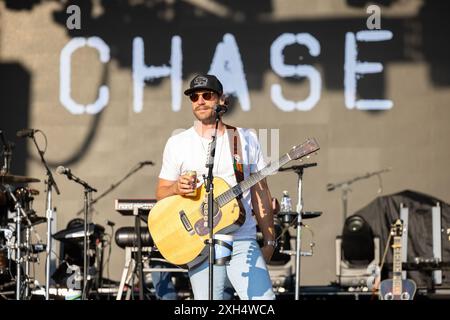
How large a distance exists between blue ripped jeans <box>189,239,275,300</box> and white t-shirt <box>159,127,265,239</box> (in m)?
0.31

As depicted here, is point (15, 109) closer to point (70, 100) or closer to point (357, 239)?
point (70, 100)

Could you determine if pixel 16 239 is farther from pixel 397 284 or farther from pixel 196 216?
pixel 196 216

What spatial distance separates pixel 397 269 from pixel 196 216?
445cm

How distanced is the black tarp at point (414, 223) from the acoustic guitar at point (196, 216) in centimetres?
524

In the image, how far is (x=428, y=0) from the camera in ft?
36.9

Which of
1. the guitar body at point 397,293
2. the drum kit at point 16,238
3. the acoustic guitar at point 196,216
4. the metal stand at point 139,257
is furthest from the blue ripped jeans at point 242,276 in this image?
the guitar body at point 397,293

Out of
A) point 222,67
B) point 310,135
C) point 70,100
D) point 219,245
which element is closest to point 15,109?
point 70,100

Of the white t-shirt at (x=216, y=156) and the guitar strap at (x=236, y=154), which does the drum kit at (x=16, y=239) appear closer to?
the white t-shirt at (x=216, y=156)

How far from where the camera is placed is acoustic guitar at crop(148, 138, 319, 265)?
5203 millimetres

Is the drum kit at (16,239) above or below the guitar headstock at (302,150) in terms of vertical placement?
below

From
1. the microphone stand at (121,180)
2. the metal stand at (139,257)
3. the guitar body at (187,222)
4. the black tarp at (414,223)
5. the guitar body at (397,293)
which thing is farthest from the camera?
the microphone stand at (121,180)

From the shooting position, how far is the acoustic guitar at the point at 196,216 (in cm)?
520

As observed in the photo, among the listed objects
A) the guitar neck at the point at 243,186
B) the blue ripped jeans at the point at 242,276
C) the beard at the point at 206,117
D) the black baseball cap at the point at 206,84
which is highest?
the black baseball cap at the point at 206,84

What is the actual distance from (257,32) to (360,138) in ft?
6.13
